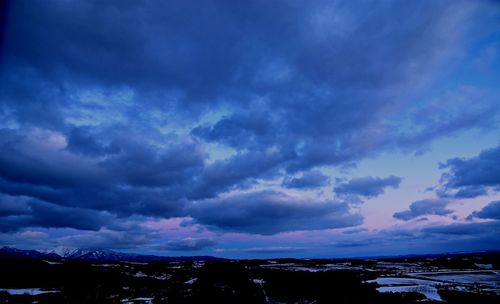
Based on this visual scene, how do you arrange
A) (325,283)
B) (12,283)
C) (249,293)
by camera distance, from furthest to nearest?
(12,283)
(325,283)
(249,293)

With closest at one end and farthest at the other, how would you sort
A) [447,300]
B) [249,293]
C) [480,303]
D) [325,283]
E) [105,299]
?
[480,303], [447,300], [105,299], [249,293], [325,283]

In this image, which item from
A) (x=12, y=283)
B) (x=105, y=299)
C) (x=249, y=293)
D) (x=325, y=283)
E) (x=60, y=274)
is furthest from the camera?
(x=60, y=274)

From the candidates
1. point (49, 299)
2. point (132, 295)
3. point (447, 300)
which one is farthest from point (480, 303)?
point (49, 299)

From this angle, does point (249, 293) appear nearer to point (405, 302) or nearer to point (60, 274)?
point (405, 302)

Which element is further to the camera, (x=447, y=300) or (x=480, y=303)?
(x=447, y=300)

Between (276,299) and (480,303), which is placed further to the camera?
(276,299)

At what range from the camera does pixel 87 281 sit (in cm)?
5666

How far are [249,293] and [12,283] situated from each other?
4473cm

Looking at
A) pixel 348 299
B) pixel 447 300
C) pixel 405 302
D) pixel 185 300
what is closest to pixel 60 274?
pixel 185 300

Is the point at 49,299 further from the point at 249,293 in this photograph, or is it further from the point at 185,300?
the point at 249,293

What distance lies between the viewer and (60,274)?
211 ft

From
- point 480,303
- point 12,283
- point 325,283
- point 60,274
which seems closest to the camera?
point 480,303

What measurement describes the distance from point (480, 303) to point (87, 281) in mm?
59168

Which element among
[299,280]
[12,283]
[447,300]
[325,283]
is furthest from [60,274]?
[447,300]
